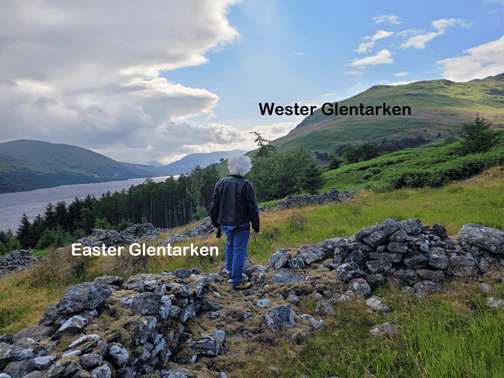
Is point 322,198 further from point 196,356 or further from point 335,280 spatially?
point 196,356

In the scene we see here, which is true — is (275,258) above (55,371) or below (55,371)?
below

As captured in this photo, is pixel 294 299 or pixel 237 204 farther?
pixel 237 204

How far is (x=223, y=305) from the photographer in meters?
5.39


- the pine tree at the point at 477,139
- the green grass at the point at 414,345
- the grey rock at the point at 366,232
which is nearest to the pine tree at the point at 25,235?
the grey rock at the point at 366,232

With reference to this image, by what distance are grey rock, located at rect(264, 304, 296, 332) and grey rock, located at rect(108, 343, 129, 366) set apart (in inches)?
98.8

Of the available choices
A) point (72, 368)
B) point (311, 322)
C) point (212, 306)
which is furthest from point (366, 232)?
point (72, 368)

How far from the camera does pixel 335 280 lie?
618cm

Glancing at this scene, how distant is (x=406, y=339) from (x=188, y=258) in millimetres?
7818

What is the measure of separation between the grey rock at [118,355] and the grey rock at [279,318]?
2.51 meters

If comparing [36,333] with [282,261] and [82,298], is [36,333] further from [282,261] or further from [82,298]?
[282,261]

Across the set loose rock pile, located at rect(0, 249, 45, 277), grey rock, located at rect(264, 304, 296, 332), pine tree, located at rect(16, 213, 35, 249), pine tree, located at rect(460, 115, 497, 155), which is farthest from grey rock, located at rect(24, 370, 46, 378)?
pine tree, located at rect(16, 213, 35, 249)

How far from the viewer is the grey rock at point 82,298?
3.73m

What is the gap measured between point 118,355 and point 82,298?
1.31 m

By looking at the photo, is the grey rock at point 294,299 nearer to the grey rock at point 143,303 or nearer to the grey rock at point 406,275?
the grey rock at point 406,275
